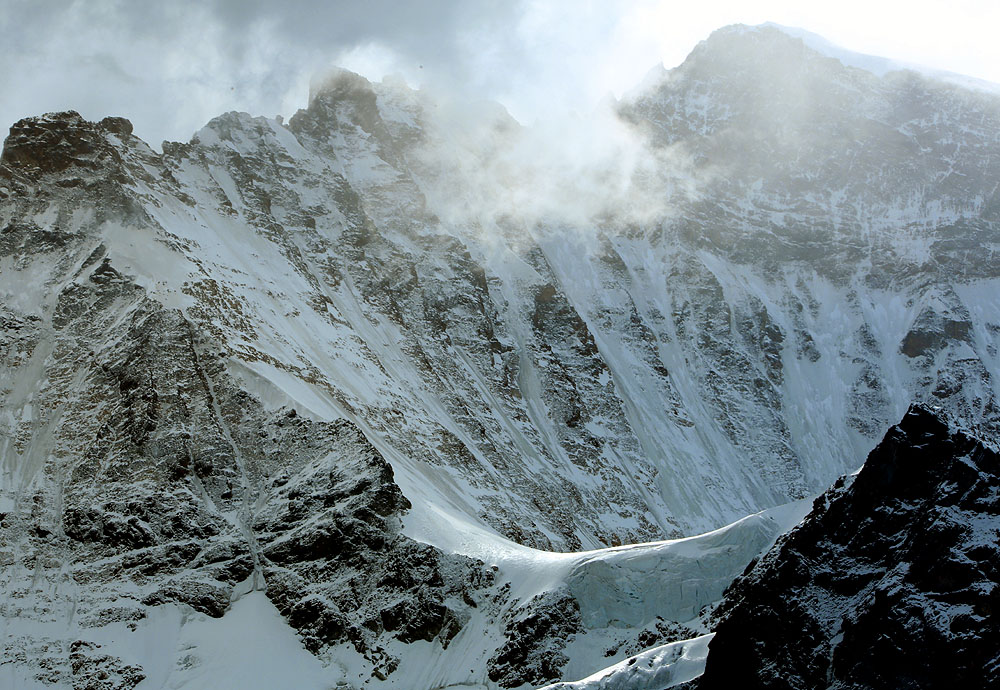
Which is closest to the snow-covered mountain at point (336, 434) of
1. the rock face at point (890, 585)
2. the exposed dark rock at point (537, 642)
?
the exposed dark rock at point (537, 642)

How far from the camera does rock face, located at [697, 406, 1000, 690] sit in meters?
46.7

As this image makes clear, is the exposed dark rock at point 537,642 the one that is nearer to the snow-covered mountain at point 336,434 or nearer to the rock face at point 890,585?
the snow-covered mountain at point 336,434

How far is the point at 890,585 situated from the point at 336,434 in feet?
227

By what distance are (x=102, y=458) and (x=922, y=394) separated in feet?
458

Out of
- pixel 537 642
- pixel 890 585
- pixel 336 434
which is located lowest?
pixel 537 642

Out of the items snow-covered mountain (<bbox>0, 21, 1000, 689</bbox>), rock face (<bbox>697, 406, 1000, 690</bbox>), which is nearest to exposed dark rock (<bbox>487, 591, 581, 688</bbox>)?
snow-covered mountain (<bbox>0, 21, 1000, 689</bbox>)

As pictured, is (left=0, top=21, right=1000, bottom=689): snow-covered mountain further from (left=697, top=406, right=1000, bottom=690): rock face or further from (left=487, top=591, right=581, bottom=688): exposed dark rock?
(left=697, top=406, right=1000, bottom=690): rock face

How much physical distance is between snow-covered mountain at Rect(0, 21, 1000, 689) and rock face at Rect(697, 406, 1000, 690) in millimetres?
3656

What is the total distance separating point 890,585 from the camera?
161ft

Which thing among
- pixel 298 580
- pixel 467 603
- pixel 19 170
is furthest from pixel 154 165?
pixel 467 603

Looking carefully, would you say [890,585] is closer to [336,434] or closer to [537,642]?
[537,642]

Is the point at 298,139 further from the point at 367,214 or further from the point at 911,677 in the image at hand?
the point at 911,677

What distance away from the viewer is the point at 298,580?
10188cm

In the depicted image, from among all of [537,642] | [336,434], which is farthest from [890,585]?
[336,434]
